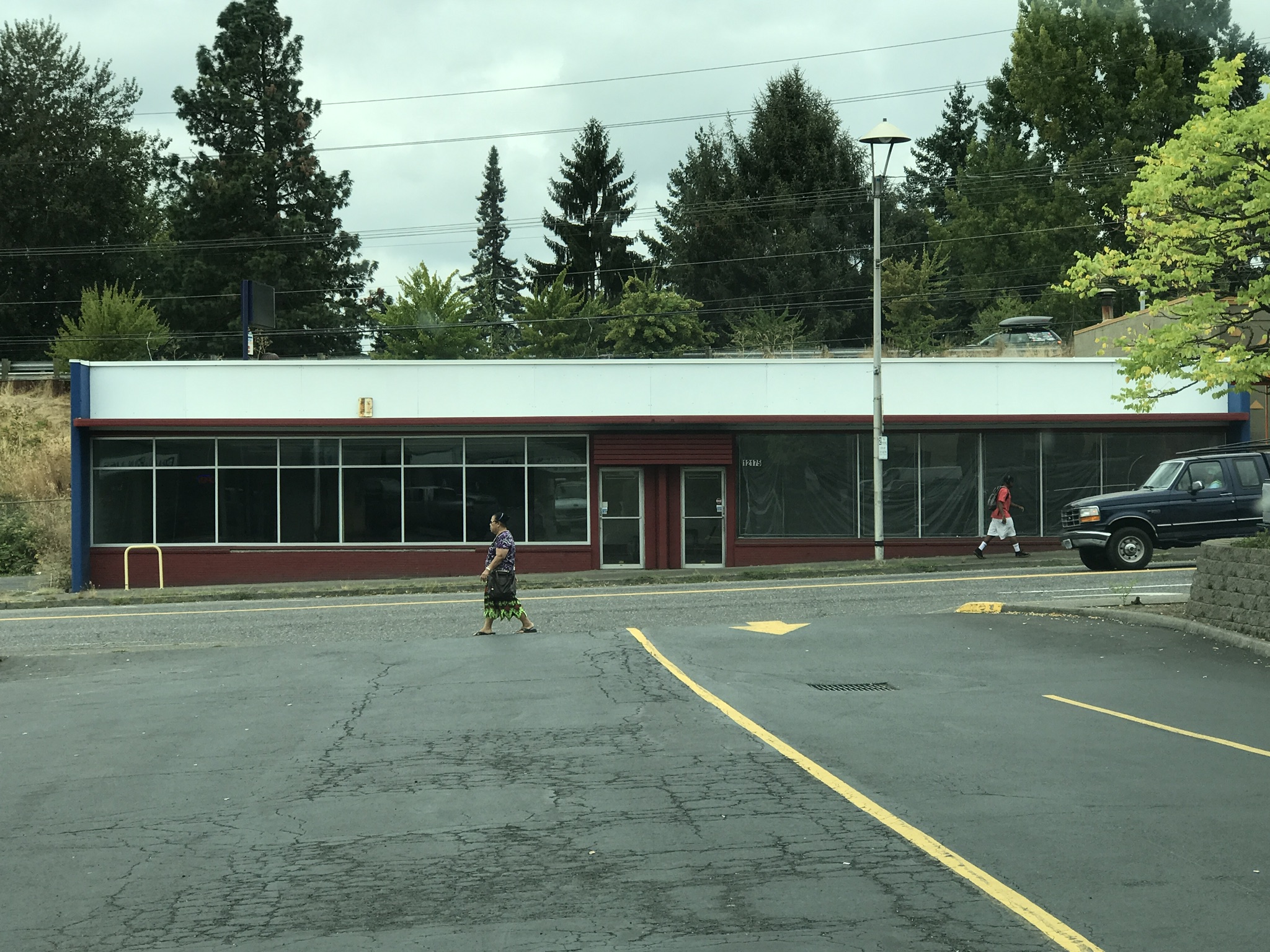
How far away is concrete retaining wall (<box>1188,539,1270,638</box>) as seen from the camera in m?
14.9

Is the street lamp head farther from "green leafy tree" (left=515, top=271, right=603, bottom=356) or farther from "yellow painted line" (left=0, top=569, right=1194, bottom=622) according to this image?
"green leafy tree" (left=515, top=271, right=603, bottom=356)

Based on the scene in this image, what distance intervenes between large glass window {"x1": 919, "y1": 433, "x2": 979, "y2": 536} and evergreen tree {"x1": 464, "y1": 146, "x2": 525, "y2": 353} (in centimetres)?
3919

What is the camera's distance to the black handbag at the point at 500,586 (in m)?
17.1

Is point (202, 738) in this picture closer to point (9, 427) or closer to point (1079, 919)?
point (1079, 919)

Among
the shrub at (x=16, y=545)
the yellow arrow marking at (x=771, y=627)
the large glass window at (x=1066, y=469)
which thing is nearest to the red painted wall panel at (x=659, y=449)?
the large glass window at (x=1066, y=469)

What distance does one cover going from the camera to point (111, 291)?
169 ft

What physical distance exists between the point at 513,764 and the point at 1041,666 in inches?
270

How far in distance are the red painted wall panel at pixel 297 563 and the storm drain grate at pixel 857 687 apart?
A: 768 inches

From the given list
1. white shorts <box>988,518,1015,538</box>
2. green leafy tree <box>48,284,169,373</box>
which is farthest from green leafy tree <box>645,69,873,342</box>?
white shorts <box>988,518,1015,538</box>

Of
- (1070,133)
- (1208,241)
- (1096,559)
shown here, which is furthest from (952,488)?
(1070,133)

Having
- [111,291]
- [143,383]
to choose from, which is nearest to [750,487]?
[143,383]

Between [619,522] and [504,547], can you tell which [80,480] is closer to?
[619,522]

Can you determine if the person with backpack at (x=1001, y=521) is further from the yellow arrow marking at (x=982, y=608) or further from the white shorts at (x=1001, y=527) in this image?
the yellow arrow marking at (x=982, y=608)

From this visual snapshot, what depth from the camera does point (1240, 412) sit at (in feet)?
106
